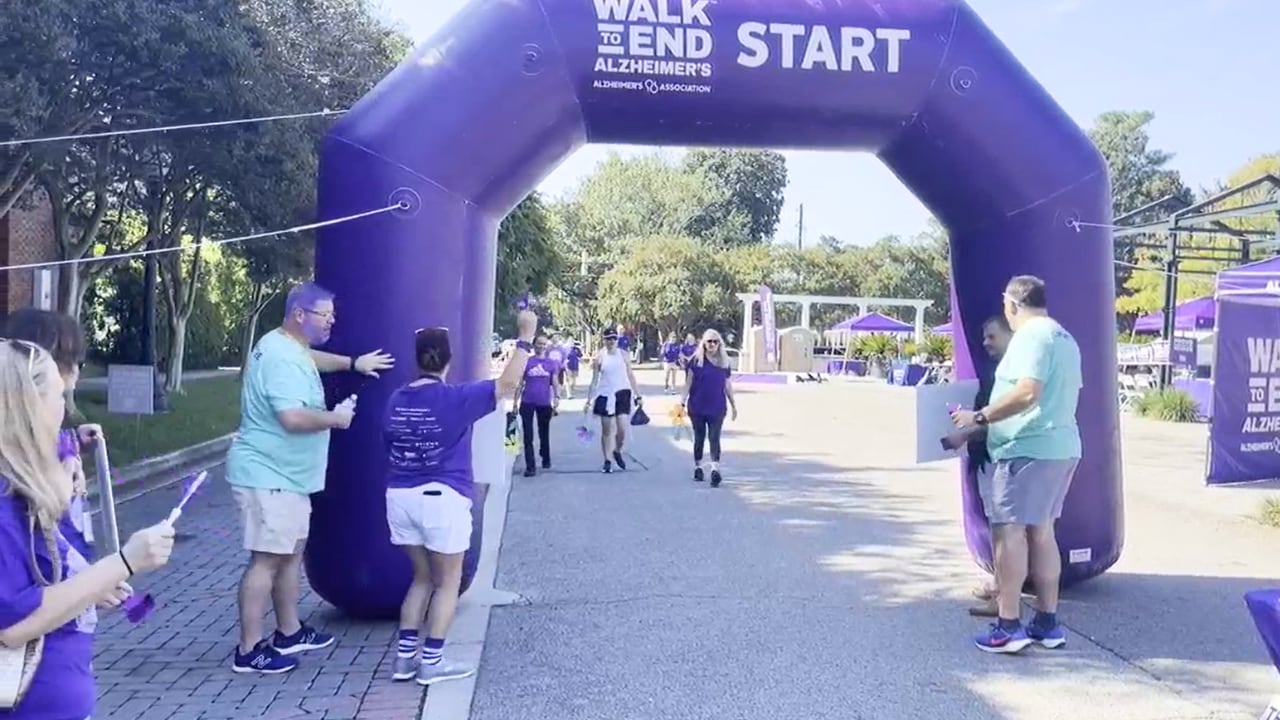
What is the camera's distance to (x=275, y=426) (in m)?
5.22

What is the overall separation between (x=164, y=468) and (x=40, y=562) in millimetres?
11306

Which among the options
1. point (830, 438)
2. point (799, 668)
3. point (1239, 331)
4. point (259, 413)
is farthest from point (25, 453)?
point (830, 438)

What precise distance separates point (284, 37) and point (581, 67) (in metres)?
10.9

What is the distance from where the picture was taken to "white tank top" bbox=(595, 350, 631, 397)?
A: 12703 millimetres

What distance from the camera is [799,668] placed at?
5.37m

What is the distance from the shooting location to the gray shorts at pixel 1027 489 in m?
5.67

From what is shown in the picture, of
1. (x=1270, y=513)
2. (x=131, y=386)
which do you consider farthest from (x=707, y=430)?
(x=131, y=386)

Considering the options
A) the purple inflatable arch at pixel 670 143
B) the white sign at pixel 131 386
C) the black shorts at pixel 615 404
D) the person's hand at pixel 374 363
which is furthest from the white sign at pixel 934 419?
the white sign at pixel 131 386

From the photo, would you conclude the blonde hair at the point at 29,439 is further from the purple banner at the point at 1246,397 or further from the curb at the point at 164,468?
the purple banner at the point at 1246,397

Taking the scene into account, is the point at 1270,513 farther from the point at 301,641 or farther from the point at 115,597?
the point at 115,597

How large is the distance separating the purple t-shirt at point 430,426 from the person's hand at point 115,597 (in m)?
2.12

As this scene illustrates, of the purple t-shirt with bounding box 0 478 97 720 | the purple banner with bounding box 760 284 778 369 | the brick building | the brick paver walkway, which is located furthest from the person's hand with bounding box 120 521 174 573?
the purple banner with bounding box 760 284 778 369

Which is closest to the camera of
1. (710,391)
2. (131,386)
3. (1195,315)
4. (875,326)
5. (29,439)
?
(29,439)

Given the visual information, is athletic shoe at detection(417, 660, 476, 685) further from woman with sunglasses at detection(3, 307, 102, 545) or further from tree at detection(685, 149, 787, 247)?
tree at detection(685, 149, 787, 247)
